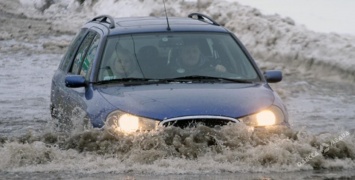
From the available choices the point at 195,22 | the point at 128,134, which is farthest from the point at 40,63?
the point at 128,134

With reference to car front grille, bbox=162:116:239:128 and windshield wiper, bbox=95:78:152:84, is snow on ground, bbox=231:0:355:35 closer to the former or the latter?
windshield wiper, bbox=95:78:152:84

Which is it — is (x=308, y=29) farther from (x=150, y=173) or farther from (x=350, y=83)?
(x=150, y=173)

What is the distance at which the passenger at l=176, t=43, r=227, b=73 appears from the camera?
9859 mm

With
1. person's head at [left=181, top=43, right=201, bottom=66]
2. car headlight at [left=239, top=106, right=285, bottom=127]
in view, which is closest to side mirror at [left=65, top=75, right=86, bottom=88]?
person's head at [left=181, top=43, right=201, bottom=66]

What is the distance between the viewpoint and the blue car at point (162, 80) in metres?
8.60

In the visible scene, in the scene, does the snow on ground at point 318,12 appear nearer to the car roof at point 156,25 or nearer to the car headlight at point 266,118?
the car roof at point 156,25

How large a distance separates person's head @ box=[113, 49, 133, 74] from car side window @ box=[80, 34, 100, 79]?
311 mm

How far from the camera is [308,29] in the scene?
22.4 metres

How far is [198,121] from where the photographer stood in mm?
8508

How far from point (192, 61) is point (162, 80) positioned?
1.87 feet

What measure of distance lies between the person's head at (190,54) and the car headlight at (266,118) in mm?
1274

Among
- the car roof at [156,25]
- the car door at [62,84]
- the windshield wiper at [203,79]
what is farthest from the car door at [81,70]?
the windshield wiper at [203,79]

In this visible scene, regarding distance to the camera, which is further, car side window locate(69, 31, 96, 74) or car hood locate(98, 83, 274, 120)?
car side window locate(69, 31, 96, 74)

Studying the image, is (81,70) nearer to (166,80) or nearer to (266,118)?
(166,80)
